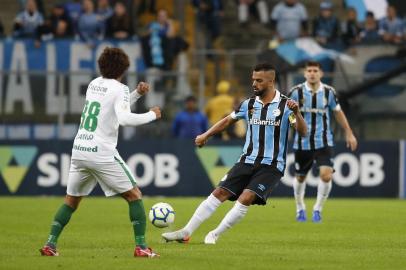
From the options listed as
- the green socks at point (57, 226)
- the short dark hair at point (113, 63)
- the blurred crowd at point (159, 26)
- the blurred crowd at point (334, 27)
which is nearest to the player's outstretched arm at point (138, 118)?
the short dark hair at point (113, 63)

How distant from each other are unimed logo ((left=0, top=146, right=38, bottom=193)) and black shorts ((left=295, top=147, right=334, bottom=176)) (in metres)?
8.26

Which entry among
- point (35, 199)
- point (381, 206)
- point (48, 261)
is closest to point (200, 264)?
point (48, 261)

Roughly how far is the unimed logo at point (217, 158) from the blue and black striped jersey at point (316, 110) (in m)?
6.95

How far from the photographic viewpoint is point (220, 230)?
→ 12.9 metres

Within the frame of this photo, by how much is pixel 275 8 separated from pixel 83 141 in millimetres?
16585

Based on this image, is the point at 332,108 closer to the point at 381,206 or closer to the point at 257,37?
the point at 381,206

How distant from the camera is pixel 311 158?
17891 millimetres

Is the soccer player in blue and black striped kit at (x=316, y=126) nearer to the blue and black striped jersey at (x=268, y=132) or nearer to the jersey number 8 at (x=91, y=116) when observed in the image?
the blue and black striped jersey at (x=268, y=132)

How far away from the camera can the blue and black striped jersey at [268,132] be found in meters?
12.9

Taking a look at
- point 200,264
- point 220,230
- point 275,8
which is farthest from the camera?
point 275,8

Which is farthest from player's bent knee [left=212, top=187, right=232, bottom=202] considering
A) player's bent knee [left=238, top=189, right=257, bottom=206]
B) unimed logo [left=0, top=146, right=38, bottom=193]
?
unimed logo [left=0, top=146, right=38, bottom=193]

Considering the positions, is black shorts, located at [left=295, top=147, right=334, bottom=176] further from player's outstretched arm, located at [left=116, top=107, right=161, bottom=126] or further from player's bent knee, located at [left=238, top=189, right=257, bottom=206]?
player's outstretched arm, located at [left=116, top=107, right=161, bottom=126]

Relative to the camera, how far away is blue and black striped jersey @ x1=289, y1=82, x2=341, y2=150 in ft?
57.8

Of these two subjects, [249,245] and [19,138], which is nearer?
[249,245]
